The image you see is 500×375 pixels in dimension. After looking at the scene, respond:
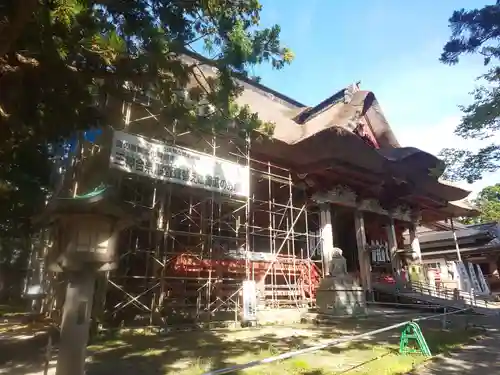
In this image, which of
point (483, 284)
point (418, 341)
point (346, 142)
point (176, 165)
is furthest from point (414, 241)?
point (176, 165)

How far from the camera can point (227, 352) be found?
6777 mm

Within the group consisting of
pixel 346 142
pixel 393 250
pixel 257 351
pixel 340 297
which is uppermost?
pixel 346 142

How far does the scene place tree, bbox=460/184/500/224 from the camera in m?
36.0

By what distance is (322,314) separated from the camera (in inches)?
490

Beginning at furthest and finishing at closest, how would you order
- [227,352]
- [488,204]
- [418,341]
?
[488,204] → [227,352] → [418,341]

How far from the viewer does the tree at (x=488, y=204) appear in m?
36.0

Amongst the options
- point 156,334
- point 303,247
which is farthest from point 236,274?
point 303,247

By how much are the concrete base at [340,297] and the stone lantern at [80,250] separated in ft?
33.0

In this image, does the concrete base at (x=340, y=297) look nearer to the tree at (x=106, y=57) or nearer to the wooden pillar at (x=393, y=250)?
the wooden pillar at (x=393, y=250)

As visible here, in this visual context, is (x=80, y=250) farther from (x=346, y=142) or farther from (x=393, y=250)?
(x=393, y=250)

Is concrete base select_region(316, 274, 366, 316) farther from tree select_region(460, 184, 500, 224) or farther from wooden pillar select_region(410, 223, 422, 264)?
tree select_region(460, 184, 500, 224)

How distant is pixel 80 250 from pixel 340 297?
1050 cm

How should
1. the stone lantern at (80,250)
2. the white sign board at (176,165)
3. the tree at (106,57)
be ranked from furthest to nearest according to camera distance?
the white sign board at (176,165), the tree at (106,57), the stone lantern at (80,250)

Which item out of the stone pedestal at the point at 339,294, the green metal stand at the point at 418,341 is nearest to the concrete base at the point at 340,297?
the stone pedestal at the point at 339,294
